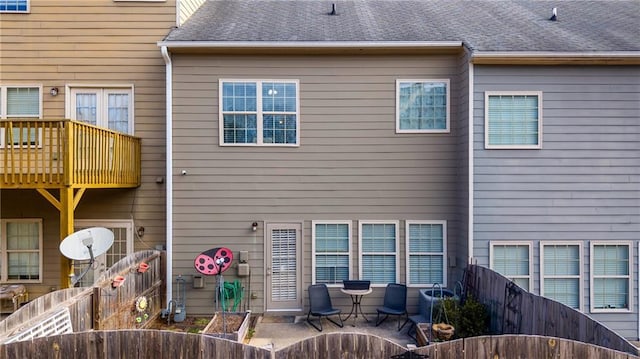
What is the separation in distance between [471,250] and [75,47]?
350 inches

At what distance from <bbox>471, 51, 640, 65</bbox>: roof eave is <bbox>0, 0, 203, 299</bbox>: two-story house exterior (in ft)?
21.2

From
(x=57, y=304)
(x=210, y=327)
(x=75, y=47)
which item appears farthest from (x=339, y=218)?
(x=75, y=47)

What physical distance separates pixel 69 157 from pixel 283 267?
13.7 ft

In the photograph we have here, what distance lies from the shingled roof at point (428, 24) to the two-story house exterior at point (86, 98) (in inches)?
46.9

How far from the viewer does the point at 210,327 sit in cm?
639

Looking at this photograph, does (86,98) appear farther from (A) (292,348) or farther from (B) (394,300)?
(B) (394,300)

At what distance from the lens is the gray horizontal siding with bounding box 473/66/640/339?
24.0 ft

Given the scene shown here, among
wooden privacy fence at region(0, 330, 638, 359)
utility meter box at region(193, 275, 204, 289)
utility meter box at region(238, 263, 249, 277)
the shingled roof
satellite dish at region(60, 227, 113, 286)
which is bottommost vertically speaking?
utility meter box at region(193, 275, 204, 289)

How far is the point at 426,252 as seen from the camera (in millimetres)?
7852

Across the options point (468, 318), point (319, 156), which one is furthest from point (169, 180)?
point (468, 318)

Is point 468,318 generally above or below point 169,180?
below

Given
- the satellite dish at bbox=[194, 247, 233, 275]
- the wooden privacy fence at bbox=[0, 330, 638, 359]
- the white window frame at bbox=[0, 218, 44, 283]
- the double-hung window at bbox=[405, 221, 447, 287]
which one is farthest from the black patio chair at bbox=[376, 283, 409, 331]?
the white window frame at bbox=[0, 218, 44, 283]

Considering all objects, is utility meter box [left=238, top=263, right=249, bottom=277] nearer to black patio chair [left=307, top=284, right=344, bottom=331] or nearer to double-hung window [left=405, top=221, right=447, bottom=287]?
black patio chair [left=307, top=284, right=344, bottom=331]

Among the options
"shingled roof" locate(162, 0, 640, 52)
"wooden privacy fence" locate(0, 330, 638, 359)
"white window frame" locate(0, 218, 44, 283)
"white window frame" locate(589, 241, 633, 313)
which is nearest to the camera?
"wooden privacy fence" locate(0, 330, 638, 359)
